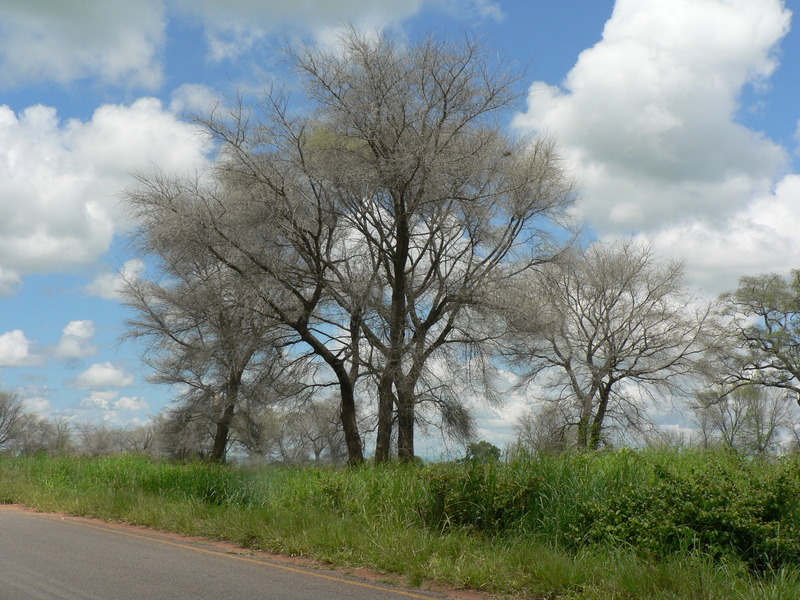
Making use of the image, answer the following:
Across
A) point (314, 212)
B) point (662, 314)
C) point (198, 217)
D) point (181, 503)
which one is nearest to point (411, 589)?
point (181, 503)

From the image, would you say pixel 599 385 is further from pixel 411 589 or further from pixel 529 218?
pixel 411 589

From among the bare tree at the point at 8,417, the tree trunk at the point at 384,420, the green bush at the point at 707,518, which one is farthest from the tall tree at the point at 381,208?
the bare tree at the point at 8,417

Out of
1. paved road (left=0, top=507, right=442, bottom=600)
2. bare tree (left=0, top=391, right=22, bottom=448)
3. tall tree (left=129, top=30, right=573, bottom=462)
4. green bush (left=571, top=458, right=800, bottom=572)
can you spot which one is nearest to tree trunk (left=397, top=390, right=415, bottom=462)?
tall tree (left=129, top=30, right=573, bottom=462)

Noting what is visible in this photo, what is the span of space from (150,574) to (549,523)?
4.69 m

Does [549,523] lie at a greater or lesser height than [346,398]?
lesser

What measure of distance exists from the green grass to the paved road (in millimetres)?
725

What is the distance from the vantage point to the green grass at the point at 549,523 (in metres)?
7.17

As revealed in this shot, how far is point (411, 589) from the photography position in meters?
7.50

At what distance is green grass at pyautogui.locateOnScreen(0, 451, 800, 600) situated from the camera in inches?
282

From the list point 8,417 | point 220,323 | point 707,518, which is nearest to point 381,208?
point 220,323

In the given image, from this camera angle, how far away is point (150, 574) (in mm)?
8000

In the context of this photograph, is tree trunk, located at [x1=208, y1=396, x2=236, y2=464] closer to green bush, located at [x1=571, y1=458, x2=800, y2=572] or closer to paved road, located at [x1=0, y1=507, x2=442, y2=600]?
paved road, located at [x1=0, y1=507, x2=442, y2=600]

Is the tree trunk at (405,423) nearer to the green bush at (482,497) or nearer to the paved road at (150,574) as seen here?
the green bush at (482,497)

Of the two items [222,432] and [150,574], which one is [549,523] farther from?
[222,432]
